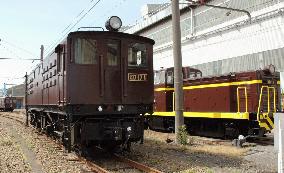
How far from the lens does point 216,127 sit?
626 inches

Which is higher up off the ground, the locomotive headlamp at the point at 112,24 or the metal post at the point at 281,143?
the locomotive headlamp at the point at 112,24

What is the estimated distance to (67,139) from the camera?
→ 10.4m

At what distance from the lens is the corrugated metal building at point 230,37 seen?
23359mm

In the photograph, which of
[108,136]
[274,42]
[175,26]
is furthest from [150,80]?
[274,42]

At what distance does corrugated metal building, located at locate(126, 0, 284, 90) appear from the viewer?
2336cm

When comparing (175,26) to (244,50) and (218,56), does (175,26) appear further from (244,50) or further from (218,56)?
(218,56)

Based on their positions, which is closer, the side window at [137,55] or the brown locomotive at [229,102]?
the side window at [137,55]

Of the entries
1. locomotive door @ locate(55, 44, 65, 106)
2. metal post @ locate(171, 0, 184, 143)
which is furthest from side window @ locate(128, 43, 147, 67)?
metal post @ locate(171, 0, 184, 143)

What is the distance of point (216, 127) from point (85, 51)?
8093 millimetres

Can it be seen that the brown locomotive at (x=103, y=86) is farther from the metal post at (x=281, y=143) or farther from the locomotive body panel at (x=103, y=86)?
the metal post at (x=281, y=143)

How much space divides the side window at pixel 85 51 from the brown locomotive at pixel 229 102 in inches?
131

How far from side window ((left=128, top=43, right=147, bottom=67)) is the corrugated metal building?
14.7 meters

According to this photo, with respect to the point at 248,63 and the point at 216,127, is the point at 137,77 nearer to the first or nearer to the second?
the point at 216,127

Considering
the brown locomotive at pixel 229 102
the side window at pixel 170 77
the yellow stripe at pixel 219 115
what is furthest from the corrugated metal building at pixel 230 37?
the yellow stripe at pixel 219 115
